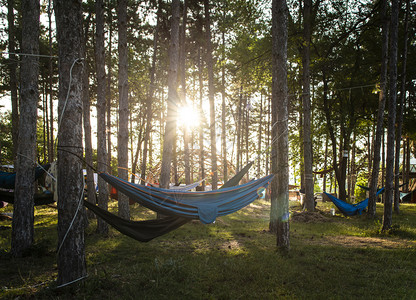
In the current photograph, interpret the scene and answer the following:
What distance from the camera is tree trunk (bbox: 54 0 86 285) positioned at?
3.38 metres

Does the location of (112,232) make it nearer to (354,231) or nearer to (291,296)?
(291,296)

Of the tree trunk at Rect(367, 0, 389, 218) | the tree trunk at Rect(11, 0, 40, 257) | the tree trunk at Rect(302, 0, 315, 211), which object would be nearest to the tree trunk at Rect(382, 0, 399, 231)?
the tree trunk at Rect(367, 0, 389, 218)

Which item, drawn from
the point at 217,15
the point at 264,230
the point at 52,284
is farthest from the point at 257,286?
the point at 217,15

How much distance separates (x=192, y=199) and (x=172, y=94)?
3.80m

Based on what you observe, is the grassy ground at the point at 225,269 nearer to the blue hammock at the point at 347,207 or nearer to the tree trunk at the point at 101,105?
the tree trunk at the point at 101,105

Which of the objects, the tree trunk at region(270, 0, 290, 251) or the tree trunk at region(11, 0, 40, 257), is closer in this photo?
the tree trunk at region(11, 0, 40, 257)

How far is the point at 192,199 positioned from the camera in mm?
4496

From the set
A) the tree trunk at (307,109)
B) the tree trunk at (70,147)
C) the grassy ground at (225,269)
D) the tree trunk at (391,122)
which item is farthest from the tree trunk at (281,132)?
the tree trunk at (307,109)

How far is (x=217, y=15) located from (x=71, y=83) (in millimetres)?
10878

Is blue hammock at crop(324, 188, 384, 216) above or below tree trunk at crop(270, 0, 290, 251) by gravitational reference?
below

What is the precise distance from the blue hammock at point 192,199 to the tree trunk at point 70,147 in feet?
1.57

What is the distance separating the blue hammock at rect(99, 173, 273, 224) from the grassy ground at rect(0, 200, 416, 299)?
78 centimetres

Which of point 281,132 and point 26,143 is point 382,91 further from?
point 26,143

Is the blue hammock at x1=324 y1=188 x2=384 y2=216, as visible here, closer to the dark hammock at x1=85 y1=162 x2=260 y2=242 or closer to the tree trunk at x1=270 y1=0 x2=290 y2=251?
the tree trunk at x1=270 y1=0 x2=290 y2=251
